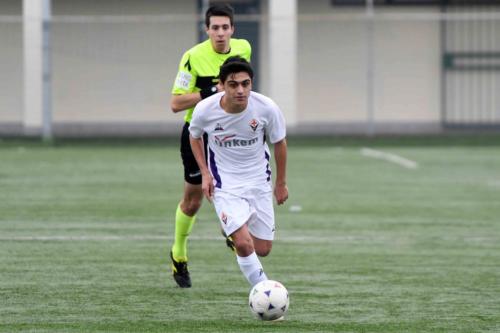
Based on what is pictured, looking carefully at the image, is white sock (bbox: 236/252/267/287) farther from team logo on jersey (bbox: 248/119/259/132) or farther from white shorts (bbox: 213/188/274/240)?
team logo on jersey (bbox: 248/119/259/132)

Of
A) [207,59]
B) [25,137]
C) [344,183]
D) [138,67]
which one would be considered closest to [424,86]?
[138,67]

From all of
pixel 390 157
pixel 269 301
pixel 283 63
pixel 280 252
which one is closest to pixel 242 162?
pixel 269 301

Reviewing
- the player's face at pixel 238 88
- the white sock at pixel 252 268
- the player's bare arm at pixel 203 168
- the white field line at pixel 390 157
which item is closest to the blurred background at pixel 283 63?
the white field line at pixel 390 157

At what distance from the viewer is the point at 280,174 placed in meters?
8.24

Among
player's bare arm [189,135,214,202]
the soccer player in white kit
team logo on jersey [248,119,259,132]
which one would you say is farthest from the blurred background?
team logo on jersey [248,119,259,132]

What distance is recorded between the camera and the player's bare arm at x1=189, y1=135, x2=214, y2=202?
26.7ft

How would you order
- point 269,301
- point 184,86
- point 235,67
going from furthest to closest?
point 184,86
point 235,67
point 269,301

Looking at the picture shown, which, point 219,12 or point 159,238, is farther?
point 159,238

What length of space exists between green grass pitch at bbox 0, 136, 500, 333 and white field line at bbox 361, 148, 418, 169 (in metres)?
0.25

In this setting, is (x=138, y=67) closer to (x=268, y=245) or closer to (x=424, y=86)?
(x=424, y=86)

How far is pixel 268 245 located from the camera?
27.2ft

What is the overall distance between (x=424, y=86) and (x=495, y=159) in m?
7.41

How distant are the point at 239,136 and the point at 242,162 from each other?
0.61ft

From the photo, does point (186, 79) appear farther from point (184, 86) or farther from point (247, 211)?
point (247, 211)
